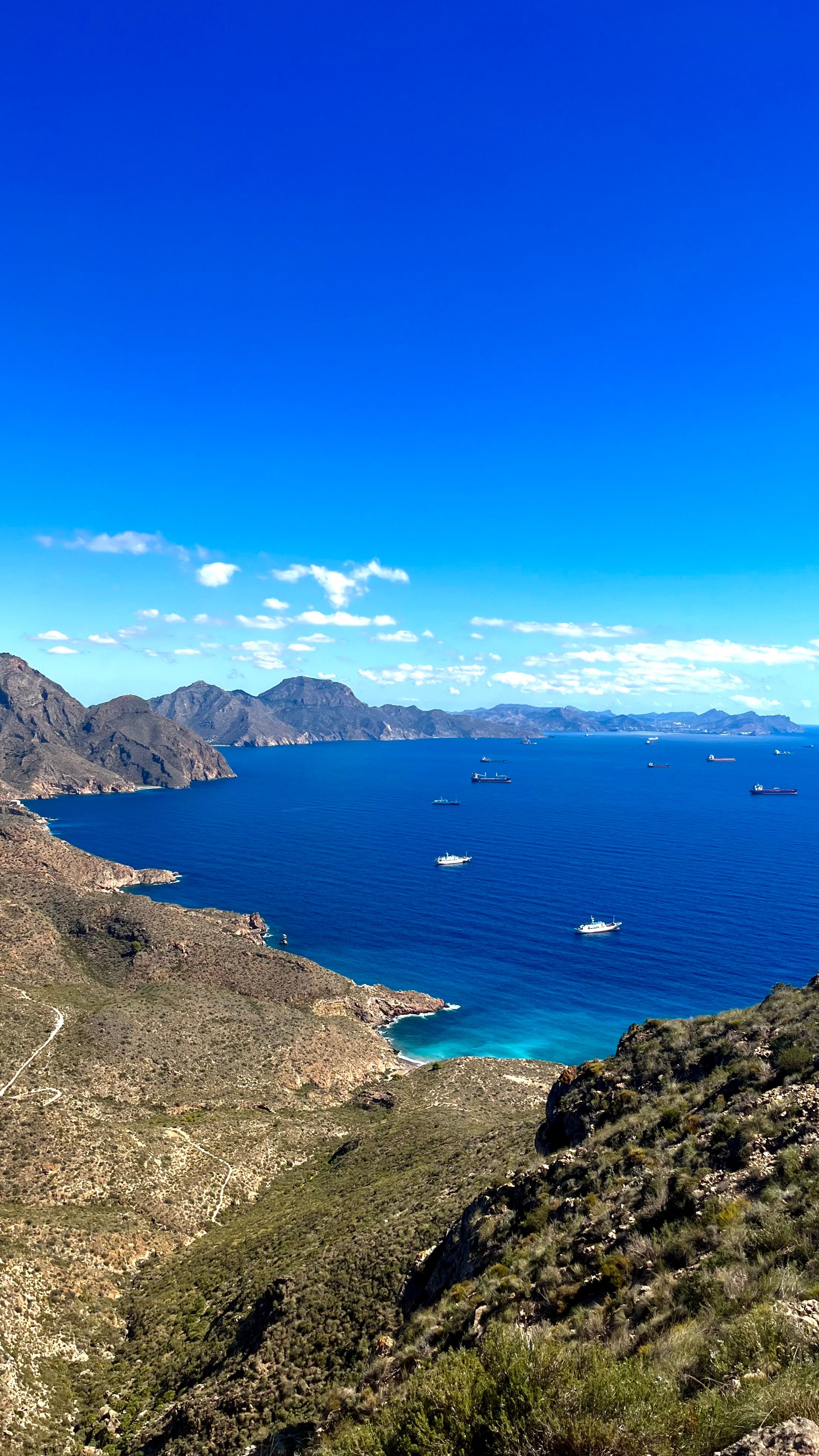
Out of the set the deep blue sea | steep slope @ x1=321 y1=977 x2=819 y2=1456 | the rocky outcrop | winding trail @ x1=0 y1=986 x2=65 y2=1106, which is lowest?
the deep blue sea

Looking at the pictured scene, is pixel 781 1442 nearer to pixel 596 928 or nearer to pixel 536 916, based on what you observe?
pixel 596 928

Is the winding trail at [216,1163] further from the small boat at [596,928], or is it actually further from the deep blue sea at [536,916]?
the small boat at [596,928]

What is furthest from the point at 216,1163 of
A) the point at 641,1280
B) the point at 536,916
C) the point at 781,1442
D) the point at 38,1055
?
the point at 536,916

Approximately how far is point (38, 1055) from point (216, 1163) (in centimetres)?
2061

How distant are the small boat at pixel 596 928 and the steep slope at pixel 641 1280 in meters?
84.7

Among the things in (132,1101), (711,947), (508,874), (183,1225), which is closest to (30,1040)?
(132,1101)

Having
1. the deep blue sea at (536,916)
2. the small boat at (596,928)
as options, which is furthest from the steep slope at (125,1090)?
the small boat at (596,928)

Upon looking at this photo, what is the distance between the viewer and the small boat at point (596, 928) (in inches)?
4564

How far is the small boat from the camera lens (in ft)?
380

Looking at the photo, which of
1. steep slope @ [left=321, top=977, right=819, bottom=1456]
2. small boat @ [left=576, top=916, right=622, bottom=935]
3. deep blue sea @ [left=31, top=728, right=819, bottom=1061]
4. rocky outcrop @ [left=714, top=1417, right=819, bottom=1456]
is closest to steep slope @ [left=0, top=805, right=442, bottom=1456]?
deep blue sea @ [left=31, top=728, right=819, bottom=1061]

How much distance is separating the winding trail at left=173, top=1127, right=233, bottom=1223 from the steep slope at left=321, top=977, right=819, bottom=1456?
2053 cm

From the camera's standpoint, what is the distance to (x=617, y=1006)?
90875mm

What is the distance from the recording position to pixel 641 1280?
61.0ft

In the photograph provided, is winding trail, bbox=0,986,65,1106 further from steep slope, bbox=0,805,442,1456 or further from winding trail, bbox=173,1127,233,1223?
winding trail, bbox=173,1127,233,1223
